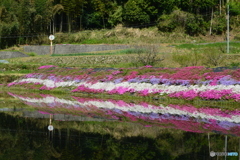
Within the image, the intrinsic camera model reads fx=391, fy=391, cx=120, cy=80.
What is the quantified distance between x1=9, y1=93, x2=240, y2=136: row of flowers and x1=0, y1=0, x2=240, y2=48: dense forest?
139 feet

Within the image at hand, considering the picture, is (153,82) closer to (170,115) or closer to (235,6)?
(170,115)

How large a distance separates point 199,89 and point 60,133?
42.6 feet

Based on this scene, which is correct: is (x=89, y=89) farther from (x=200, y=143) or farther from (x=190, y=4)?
(x=190, y=4)

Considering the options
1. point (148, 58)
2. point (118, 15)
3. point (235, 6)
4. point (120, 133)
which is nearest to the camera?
point (120, 133)

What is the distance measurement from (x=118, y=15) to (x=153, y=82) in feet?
140

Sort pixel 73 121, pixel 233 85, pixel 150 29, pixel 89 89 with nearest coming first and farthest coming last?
1. pixel 73 121
2. pixel 233 85
3. pixel 89 89
4. pixel 150 29

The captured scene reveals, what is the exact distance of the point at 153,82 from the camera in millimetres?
27766

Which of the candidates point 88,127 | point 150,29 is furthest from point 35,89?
point 150,29

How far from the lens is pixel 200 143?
11766mm

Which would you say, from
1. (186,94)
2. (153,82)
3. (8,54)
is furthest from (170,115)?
(8,54)

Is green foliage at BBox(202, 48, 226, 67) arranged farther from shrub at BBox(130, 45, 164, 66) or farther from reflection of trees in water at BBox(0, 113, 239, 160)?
reflection of trees in water at BBox(0, 113, 239, 160)

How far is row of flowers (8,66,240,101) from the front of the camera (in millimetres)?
23828

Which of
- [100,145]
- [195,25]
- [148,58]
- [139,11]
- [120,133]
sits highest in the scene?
[139,11]

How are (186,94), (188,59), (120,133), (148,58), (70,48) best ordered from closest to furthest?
(120,133), (186,94), (188,59), (148,58), (70,48)
